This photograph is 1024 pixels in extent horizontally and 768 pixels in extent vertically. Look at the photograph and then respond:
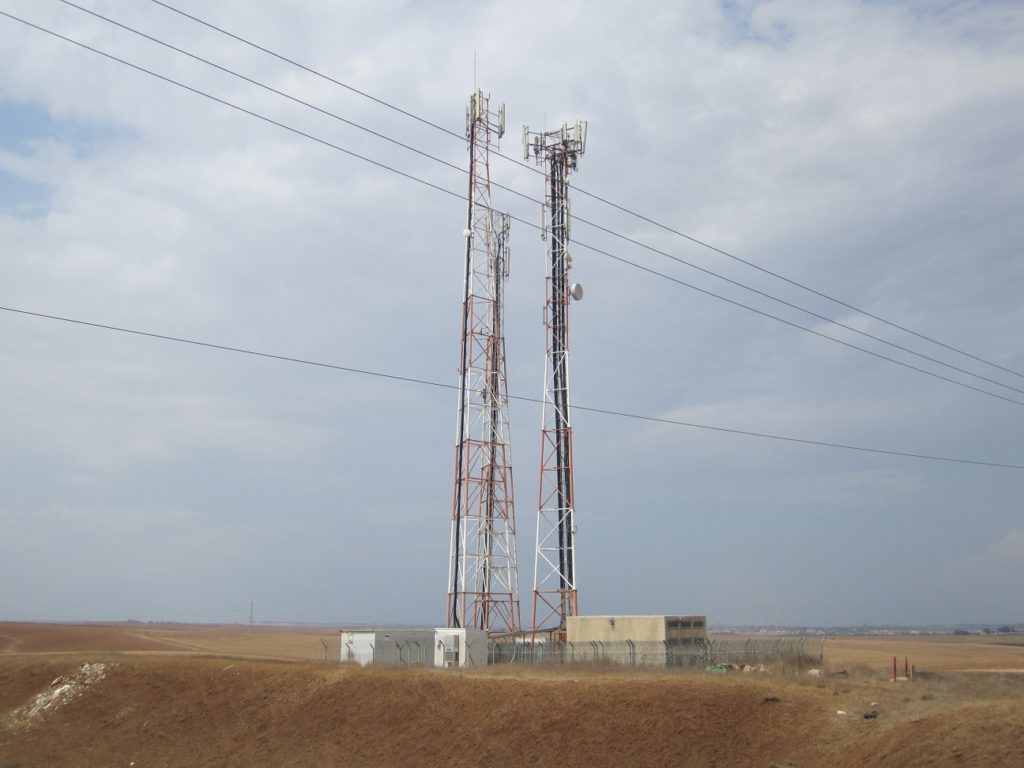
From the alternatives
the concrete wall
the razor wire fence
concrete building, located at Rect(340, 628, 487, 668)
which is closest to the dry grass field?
the razor wire fence

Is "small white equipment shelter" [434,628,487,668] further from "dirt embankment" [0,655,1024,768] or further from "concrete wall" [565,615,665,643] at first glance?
Answer: "dirt embankment" [0,655,1024,768]

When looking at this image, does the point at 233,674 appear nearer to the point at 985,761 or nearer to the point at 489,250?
the point at 489,250

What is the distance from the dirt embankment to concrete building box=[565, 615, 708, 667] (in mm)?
8354

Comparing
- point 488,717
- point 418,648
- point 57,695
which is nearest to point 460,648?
point 418,648

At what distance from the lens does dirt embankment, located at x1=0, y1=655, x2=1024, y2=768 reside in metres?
30.0

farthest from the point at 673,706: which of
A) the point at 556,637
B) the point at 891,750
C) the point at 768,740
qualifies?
the point at 556,637

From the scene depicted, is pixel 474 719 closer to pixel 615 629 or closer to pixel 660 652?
pixel 660 652

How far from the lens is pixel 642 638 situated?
168 feet

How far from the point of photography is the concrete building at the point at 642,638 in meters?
49.8

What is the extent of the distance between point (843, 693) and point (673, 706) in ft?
20.6

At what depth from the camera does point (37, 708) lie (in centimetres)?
4688

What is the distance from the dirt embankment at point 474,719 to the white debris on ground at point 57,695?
0.36 ft

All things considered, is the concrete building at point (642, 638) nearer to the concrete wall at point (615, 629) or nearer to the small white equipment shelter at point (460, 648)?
the concrete wall at point (615, 629)

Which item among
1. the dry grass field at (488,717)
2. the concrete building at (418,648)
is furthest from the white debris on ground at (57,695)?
the concrete building at (418,648)
